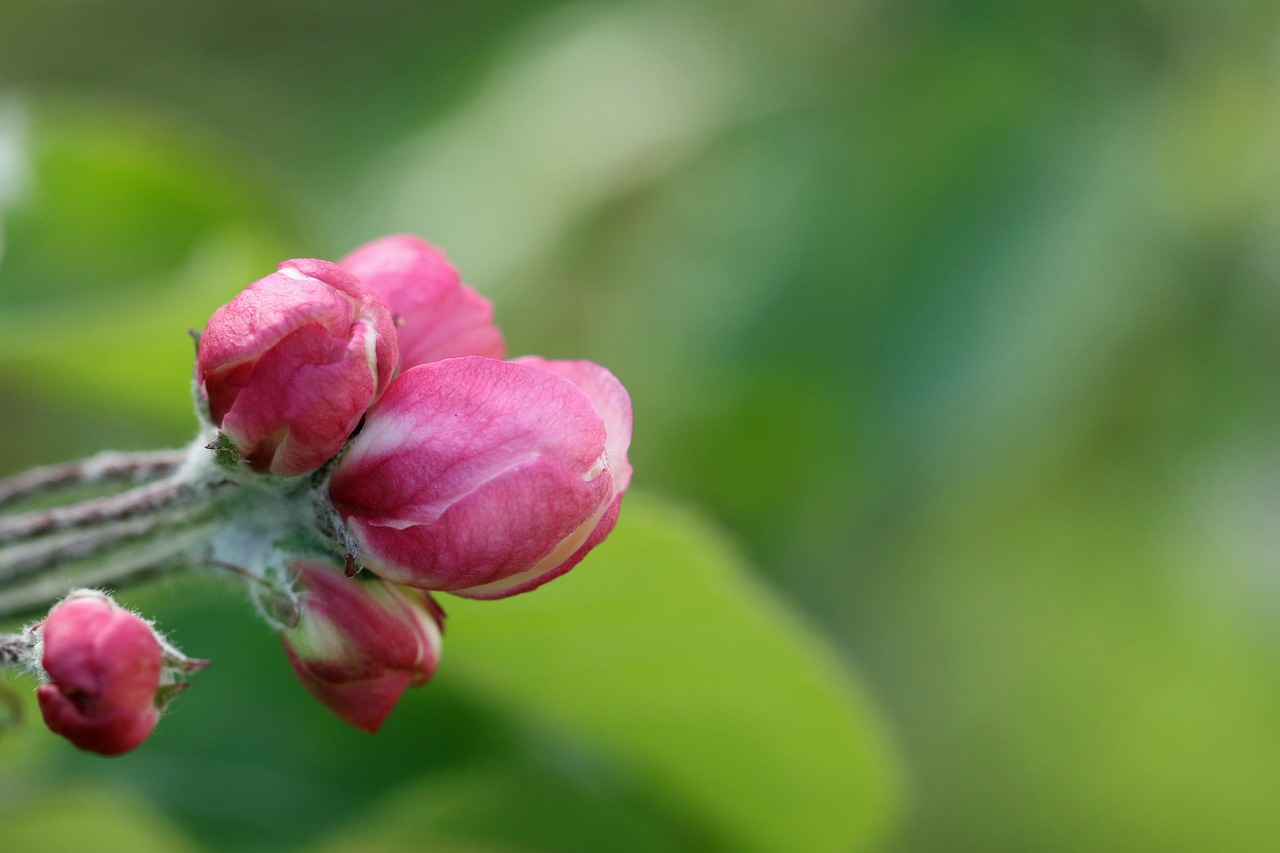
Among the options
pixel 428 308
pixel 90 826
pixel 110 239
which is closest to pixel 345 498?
pixel 428 308

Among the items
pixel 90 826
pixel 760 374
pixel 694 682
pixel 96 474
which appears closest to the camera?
pixel 96 474

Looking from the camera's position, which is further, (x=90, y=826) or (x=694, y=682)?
(x=90, y=826)

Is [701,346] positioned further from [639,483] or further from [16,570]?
[16,570]

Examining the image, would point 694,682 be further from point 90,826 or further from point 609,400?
point 90,826

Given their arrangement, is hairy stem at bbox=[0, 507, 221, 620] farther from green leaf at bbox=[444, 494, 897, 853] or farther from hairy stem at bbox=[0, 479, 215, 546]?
green leaf at bbox=[444, 494, 897, 853]

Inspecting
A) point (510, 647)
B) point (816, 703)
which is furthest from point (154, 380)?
point (816, 703)

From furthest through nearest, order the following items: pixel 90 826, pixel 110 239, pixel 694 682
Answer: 1. pixel 110 239
2. pixel 90 826
3. pixel 694 682

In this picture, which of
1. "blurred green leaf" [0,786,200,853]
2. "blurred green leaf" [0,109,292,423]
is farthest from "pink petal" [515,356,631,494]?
"blurred green leaf" [0,786,200,853]
